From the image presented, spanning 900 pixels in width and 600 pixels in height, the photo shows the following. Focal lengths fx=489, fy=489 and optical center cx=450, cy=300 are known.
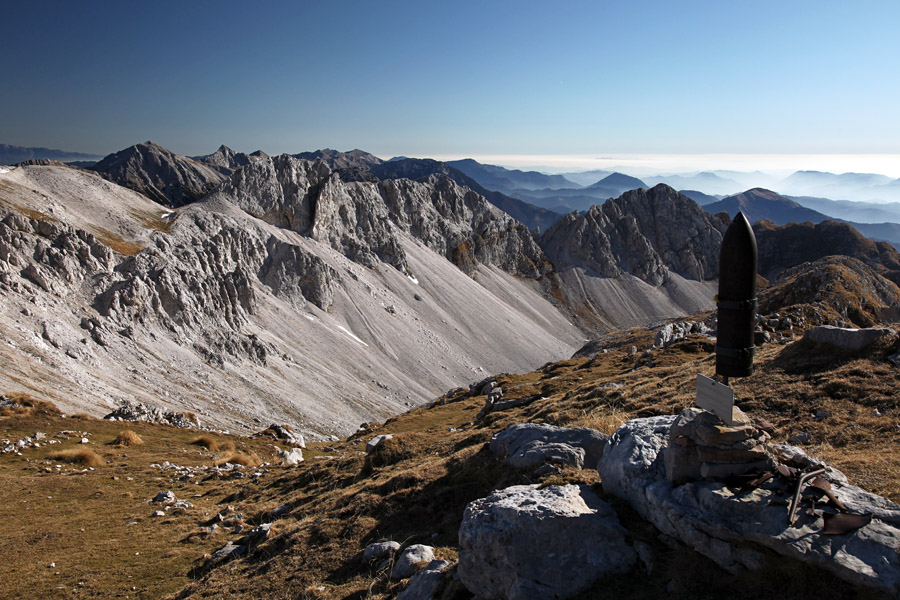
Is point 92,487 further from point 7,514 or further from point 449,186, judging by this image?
point 449,186

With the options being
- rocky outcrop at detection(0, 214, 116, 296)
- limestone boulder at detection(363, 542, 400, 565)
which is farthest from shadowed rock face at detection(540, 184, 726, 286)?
limestone boulder at detection(363, 542, 400, 565)

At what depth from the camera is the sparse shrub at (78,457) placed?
28.9 m

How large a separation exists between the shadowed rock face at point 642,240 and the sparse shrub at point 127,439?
511 ft

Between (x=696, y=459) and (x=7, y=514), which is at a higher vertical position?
(x=696, y=459)

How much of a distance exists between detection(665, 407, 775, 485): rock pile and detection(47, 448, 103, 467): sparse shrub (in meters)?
32.5

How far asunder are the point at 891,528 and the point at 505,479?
8782mm

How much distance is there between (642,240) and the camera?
18075 cm

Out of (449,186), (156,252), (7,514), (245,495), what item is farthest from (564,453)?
(449,186)

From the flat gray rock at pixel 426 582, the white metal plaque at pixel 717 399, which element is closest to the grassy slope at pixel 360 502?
the flat gray rock at pixel 426 582

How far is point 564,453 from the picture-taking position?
13.9 meters

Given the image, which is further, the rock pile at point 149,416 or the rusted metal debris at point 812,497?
the rock pile at point 149,416

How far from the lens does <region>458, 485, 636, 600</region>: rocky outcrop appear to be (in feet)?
29.8

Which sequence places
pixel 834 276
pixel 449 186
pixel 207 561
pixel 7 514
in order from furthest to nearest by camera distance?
pixel 449 186 → pixel 834 276 → pixel 7 514 → pixel 207 561

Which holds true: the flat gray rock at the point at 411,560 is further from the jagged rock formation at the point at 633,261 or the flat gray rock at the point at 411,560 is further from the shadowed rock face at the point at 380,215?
the jagged rock formation at the point at 633,261
